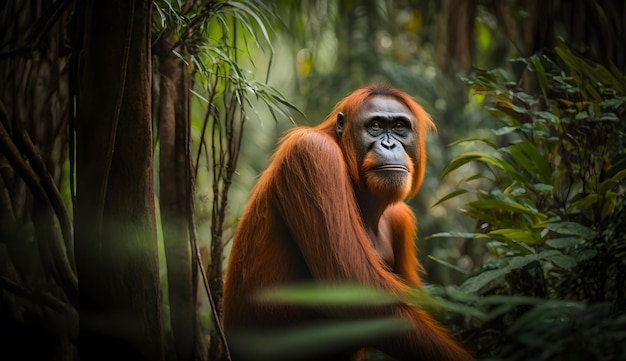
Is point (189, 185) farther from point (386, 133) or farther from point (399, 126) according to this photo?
point (399, 126)

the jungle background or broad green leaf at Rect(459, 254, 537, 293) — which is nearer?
the jungle background

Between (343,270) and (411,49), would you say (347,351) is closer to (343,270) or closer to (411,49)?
(343,270)

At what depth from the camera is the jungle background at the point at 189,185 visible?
2.04 m

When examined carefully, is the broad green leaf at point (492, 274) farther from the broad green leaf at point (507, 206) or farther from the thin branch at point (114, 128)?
the thin branch at point (114, 128)

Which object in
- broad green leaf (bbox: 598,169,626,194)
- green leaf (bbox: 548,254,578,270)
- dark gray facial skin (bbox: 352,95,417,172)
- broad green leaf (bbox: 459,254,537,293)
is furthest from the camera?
dark gray facial skin (bbox: 352,95,417,172)

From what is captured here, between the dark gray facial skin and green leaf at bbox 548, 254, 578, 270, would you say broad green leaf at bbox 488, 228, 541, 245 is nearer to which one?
green leaf at bbox 548, 254, 578, 270

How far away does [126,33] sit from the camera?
2.03 metres

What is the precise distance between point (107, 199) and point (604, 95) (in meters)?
2.54

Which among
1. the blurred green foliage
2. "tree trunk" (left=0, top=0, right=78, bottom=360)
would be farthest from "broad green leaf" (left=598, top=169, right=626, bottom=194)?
"tree trunk" (left=0, top=0, right=78, bottom=360)

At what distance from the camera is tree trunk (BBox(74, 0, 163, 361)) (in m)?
2.03

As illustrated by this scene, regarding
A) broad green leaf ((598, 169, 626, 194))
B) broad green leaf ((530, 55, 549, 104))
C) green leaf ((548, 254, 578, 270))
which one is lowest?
green leaf ((548, 254, 578, 270))

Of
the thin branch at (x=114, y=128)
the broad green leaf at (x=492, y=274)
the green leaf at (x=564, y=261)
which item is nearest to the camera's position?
the thin branch at (x=114, y=128)

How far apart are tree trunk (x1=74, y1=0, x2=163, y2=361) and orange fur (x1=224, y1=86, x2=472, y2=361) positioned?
2.87 feet

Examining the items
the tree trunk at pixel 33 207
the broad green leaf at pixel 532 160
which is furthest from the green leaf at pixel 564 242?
the tree trunk at pixel 33 207
